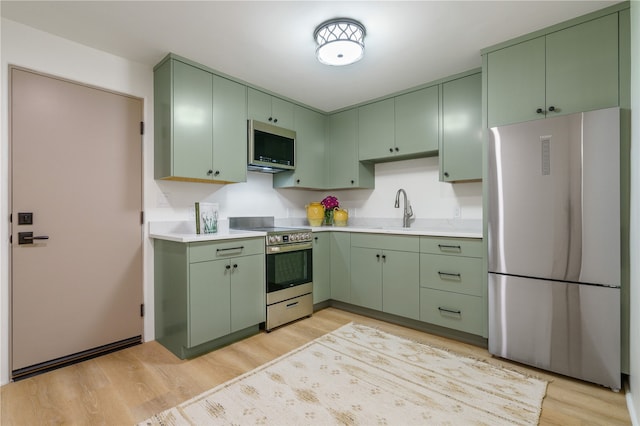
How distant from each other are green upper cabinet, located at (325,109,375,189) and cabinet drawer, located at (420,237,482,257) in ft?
4.00

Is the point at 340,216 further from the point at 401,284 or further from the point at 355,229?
the point at 401,284

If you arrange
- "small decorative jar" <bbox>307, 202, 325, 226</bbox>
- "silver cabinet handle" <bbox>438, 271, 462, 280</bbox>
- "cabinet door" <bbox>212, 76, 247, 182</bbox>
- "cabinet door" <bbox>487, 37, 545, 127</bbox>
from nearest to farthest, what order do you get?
1. "cabinet door" <bbox>487, 37, 545, 127</bbox>
2. "silver cabinet handle" <bbox>438, 271, 462, 280</bbox>
3. "cabinet door" <bbox>212, 76, 247, 182</bbox>
4. "small decorative jar" <bbox>307, 202, 325, 226</bbox>

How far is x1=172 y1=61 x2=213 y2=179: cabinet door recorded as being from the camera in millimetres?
2504

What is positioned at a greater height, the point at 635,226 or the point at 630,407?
the point at 635,226

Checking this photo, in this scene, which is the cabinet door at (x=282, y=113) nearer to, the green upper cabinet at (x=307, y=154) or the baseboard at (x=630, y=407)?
the green upper cabinet at (x=307, y=154)

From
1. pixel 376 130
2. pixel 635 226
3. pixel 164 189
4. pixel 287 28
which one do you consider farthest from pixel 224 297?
pixel 635 226

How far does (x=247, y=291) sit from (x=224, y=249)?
0.45 meters

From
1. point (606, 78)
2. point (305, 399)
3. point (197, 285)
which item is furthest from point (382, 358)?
point (606, 78)

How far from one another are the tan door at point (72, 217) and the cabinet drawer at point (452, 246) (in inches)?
101

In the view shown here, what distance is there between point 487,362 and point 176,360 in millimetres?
2351

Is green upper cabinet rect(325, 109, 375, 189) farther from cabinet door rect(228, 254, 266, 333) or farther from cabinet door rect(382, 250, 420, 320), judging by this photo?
cabinet door rect(228, 254, 266, 333)

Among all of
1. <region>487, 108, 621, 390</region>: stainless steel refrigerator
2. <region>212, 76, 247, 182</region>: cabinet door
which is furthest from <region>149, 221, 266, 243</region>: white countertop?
<region>487, 108, 621, 390</region>: stainless steel refrigerator

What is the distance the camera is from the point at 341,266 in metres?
3.42

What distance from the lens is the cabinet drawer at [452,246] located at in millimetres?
2510
